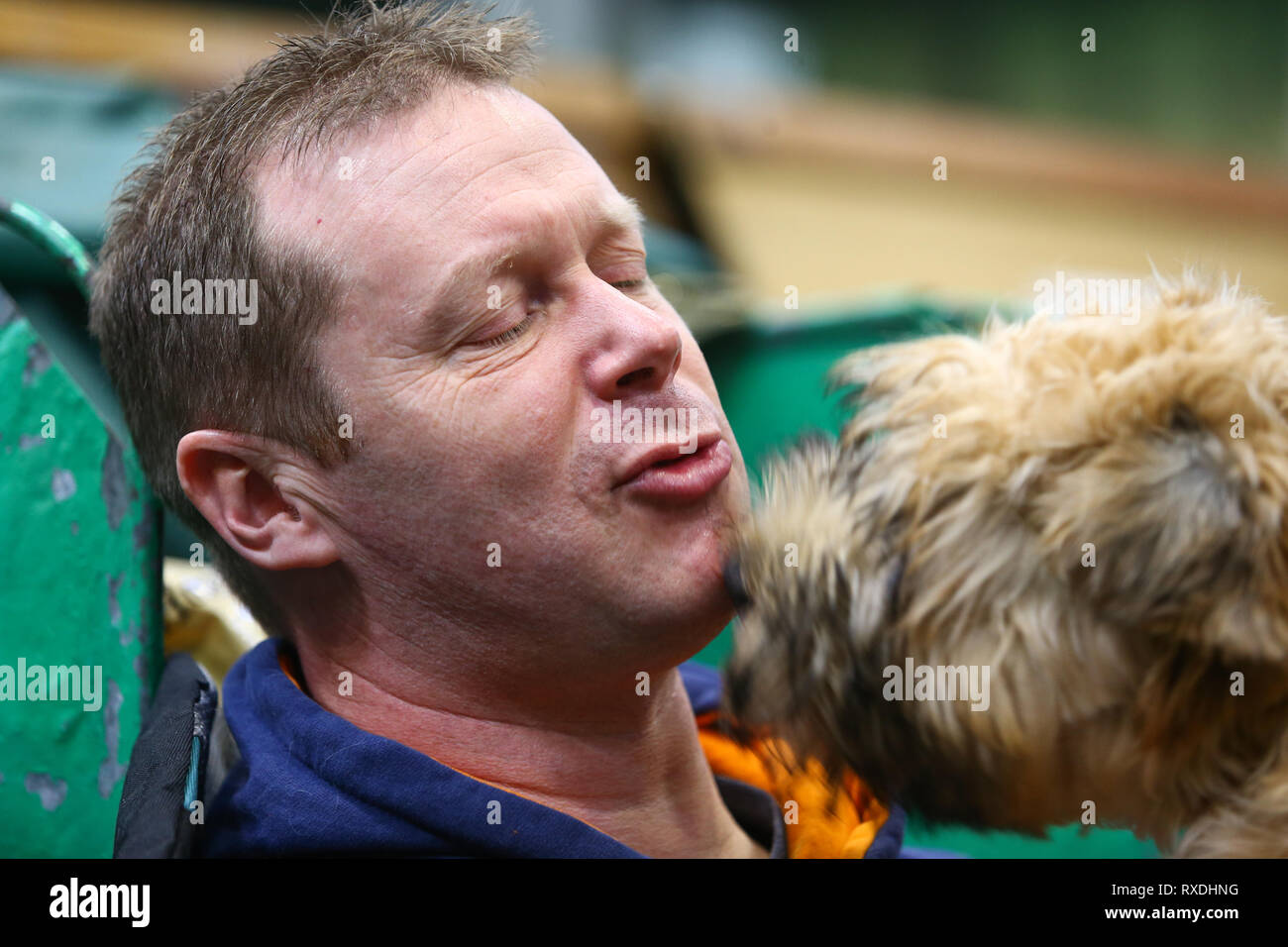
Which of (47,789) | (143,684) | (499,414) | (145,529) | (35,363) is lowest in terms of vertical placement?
(47,789)

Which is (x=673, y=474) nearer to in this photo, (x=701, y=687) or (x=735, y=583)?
(x=735, y=583)

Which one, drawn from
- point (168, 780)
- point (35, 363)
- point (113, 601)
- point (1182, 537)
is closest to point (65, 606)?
point (113, 601)

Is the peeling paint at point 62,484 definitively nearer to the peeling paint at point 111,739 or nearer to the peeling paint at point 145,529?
the peeling paint at point 145,529

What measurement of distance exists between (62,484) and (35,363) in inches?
7.7

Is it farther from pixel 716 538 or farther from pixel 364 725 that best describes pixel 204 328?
pixel 716 538

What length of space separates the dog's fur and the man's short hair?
636 mm

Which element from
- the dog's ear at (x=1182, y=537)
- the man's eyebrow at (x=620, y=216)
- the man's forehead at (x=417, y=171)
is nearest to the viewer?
the dog's ear at (x=1182, y=537)

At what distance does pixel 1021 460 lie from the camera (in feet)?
3.92

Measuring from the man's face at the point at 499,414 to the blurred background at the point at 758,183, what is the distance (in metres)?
0.20

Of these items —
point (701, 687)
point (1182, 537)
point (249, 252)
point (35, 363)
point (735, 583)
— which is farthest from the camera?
point (701, 687)

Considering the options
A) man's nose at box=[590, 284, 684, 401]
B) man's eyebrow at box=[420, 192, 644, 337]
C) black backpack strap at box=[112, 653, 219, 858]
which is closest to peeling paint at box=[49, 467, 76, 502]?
black backpack strap at box=[112, 653, 219, 858]

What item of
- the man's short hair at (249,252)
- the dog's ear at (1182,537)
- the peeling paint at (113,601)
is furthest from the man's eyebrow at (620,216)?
the peeling paint at (113,601)

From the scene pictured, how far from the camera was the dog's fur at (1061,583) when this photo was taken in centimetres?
112

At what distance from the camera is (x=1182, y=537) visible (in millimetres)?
1105
